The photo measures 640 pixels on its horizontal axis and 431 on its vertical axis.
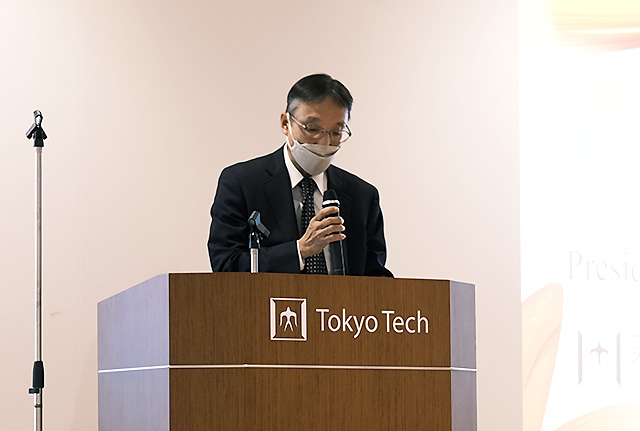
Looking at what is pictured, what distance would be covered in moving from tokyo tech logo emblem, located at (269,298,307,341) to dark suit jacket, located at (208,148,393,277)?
370 millimetres

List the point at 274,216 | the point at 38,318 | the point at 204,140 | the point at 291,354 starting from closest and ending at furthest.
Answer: the point at 291,354
the point at 274,216
the point at 38,318
the point at 204,140

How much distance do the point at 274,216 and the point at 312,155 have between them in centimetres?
24

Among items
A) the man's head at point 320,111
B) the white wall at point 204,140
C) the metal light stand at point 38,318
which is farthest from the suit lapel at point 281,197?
the white wall at point 204,140

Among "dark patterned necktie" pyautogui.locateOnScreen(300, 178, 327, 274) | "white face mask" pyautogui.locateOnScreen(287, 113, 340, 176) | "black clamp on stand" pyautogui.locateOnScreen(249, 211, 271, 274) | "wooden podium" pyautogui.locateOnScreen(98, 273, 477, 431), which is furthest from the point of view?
"white face mask" pyautogui.locateOnScreen(287, 113, 340, 176)

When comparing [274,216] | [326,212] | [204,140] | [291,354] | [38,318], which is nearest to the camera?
[291,354]

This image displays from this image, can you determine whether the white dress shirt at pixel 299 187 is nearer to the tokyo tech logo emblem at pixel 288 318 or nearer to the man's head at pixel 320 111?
the man's head at pixel 320 111

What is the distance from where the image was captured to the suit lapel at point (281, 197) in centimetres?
302

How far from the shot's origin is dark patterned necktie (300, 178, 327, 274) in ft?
9.70

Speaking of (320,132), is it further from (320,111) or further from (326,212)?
(326,212)

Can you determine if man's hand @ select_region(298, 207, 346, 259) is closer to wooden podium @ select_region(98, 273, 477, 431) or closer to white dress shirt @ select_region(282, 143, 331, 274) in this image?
wooden podium @ select_region(98, 273, 477, 431)

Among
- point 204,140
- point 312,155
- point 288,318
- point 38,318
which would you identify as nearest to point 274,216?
point 312,155

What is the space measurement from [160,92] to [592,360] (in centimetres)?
259

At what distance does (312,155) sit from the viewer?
121 inches

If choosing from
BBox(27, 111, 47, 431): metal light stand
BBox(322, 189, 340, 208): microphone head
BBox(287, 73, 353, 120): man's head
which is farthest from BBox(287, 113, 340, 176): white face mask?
BBox(27, 111, 47, 431): metal light stand
